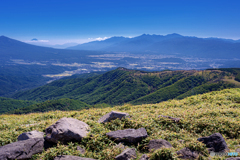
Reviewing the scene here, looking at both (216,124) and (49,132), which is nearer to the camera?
(49,132)

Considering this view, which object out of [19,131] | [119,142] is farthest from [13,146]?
[119,142]

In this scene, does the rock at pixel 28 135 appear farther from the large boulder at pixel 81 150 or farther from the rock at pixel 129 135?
the rock at pixel 129 135

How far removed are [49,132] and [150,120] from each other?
21.2ft

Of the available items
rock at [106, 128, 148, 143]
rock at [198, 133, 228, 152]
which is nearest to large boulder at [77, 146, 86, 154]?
rock at [106, 128, 148, 143]

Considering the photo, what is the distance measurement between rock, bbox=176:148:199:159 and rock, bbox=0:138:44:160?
6929 millimetres

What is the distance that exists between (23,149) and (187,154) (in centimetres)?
782

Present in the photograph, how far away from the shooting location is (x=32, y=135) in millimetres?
7637

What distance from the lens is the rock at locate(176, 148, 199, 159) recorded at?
6.01 meters

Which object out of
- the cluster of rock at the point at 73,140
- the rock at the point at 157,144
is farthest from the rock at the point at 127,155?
the rock at the point at 157,144

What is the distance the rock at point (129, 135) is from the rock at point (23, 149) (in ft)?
12.0

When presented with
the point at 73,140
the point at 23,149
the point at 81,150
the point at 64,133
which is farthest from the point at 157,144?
the point at 23,149

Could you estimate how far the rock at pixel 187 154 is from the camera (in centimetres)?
601

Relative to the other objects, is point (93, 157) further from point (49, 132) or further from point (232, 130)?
point (232, 130)

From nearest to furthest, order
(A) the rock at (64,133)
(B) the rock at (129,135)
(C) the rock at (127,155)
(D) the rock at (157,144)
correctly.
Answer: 1. (C) the rock at (127,155)
2. (D) the rock at (157,144)
3. (A) the rock at (64,133)
4. (B) the rock at (129,135)
